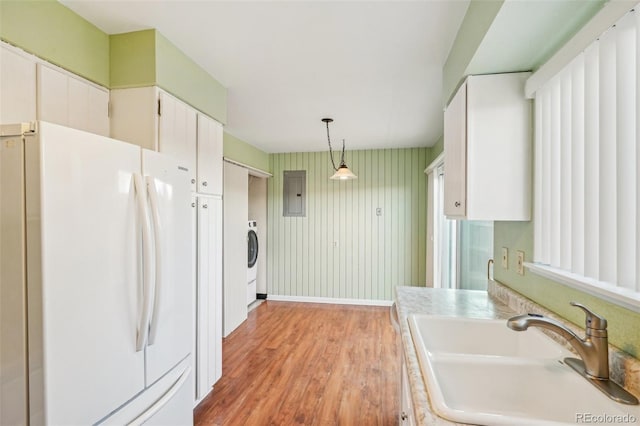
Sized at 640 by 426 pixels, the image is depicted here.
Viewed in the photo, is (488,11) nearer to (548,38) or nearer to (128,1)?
(548,38)

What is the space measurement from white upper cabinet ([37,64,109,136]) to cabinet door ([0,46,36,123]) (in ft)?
0.10

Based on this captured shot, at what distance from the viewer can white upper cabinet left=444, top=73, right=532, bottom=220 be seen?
141 centimetres

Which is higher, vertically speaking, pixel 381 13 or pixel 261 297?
pixel 381 13

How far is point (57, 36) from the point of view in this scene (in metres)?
1.44

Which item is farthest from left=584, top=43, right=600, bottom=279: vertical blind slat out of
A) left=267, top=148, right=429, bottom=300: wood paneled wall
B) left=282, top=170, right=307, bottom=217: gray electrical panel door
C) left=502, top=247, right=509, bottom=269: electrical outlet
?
left=282, top=170, right=307, bottom=217: gray electrical panel door

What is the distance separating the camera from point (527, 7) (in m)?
1.01

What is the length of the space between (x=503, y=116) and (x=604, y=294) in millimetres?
904

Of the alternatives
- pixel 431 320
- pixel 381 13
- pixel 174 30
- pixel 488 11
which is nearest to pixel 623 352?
pixel 431 320

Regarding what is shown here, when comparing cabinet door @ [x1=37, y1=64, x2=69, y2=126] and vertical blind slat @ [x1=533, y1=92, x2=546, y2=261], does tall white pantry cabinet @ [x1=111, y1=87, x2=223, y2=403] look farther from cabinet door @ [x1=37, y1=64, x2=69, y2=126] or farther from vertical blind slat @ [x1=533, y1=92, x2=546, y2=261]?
vertical blind slat @ [x1=533, y1=92, x2=546, y2=261]

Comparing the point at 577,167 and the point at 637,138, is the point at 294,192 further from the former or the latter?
the point at 637,138

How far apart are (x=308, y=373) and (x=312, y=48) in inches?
104

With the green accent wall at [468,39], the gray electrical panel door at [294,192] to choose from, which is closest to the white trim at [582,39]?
the green accent wall at [468,39]

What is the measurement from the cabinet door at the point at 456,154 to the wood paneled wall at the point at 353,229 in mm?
2718

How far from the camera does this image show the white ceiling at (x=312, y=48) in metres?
1.48
